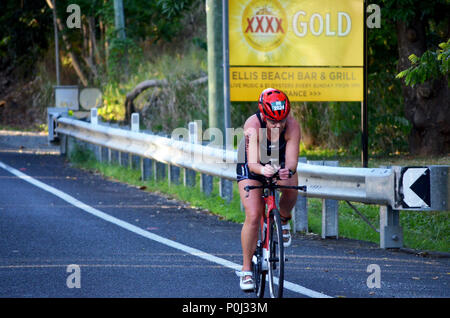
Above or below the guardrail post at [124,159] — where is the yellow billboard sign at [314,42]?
above

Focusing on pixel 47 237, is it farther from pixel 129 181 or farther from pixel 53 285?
pixel 129 181

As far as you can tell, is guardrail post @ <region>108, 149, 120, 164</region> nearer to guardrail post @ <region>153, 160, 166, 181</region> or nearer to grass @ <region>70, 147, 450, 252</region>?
grass @ <region>70, 147, 450, 252</region>

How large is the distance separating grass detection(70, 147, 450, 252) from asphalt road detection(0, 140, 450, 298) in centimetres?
30

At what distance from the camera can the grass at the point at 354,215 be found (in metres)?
10.3

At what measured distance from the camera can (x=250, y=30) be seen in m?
13.2

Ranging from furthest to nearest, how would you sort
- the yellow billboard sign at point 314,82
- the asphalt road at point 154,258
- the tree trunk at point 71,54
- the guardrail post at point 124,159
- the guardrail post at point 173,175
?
the tree trunk at point 71,54
the guardrail post at point 124,159
the guardrail post at point 173,175
the yellow billboard sign at point 314,82
the asphalt road at point 154,258

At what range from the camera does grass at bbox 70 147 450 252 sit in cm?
1033

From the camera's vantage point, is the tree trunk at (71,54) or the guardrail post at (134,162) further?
the tree trunk at (71,54)

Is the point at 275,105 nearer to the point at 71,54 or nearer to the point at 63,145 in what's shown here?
the point at 63,145

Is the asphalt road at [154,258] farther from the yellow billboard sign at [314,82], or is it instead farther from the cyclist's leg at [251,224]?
the yellow billboard sign at [314,82]

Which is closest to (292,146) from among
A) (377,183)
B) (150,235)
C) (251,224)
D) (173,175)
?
(251,224)

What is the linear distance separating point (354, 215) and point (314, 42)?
2.99m

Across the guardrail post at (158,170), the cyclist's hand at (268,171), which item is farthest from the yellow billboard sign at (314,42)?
the cyclist's hand at (268,171)
